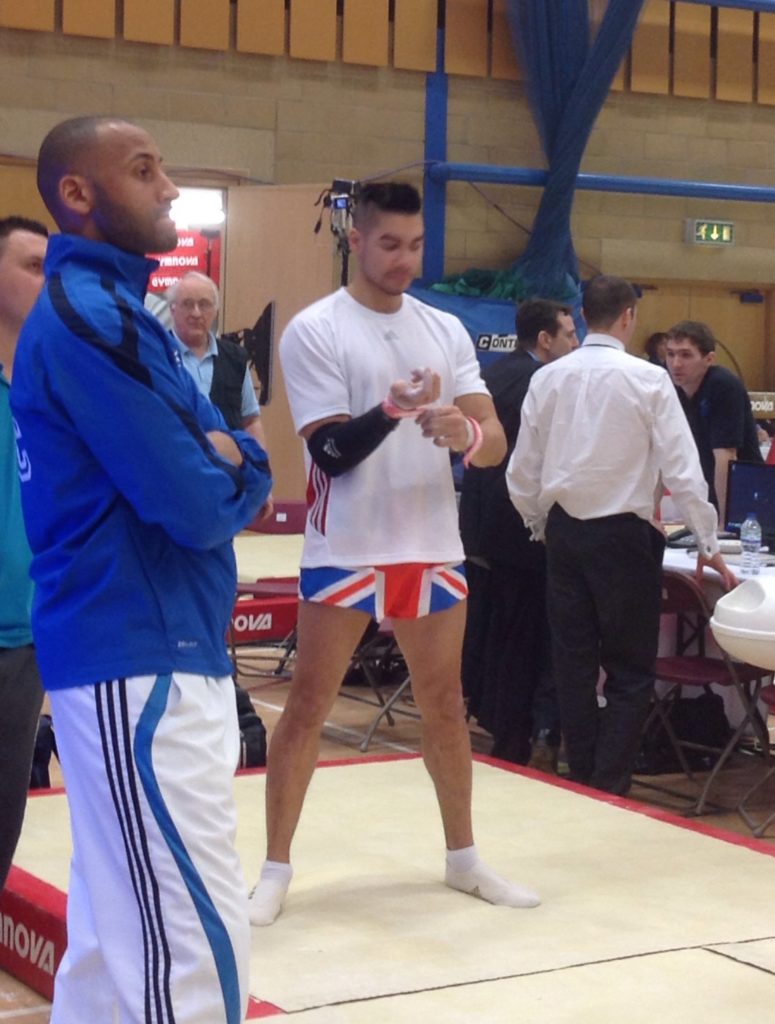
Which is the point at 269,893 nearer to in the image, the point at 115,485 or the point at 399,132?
the point at 115,485

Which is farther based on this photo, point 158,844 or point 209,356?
point 209,356

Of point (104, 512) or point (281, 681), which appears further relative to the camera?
point (281, 681)

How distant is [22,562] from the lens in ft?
9.33

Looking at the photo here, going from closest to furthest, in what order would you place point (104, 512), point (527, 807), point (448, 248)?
point (104, 512) → point (527, 807) → point (448, 248)

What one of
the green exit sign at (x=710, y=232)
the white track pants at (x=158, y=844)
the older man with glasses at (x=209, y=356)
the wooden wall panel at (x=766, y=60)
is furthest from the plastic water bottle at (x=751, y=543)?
the wooden wall panel at (x=766, y=60)

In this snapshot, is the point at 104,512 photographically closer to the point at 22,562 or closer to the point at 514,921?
the point at 22,562

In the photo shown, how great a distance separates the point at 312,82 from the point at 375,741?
672 cm

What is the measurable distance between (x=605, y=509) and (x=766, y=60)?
361 inches

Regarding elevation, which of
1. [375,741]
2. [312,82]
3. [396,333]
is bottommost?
[375,741]

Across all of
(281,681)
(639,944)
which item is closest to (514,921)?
(639,944)

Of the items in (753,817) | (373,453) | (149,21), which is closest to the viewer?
(373,453)

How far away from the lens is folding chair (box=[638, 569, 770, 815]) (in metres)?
5.27

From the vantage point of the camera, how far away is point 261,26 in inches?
446

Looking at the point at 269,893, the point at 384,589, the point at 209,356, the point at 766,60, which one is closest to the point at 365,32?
the point at 766,60
